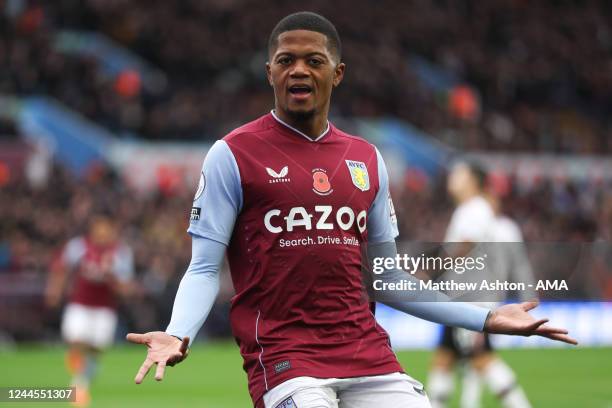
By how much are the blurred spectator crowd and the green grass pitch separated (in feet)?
25.0

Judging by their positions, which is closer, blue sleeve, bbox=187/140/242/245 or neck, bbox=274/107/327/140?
blue sleeve, bbox=187/140/242/245

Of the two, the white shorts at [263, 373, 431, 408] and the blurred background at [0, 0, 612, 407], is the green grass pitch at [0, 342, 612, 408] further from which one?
the white shorts at [263, 373, 431, 408]

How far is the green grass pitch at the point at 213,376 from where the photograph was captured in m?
12.7

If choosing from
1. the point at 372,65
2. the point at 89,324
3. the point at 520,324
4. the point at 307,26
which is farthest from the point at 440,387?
the point at 372,65

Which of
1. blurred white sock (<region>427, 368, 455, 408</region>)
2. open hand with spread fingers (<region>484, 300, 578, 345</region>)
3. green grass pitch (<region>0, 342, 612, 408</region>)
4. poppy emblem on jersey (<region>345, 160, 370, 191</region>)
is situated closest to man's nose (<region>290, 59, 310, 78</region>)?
poppy emblem on jersey (<region>345, 160, 370, 191</region>)

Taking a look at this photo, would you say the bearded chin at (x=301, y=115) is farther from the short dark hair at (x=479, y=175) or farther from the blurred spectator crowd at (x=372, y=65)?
the blurred spectator crowd at (x=372, y=65)

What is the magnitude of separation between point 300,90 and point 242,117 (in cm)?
2285

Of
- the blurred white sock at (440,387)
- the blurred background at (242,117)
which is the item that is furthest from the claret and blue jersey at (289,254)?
the blurred background at (242,117)

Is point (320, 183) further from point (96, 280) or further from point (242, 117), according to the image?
point (242, 117)

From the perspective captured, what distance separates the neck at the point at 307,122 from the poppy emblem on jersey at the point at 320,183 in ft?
0.58

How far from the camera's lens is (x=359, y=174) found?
442 centimetres

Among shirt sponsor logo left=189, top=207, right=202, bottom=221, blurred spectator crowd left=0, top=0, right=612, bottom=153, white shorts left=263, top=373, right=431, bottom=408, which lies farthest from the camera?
blurred spectator crowd left=0, top=0, right=612, bottom=153

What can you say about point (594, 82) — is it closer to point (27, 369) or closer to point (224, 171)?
point (27, 369)

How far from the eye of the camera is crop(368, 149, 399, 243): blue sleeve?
14.9ft
